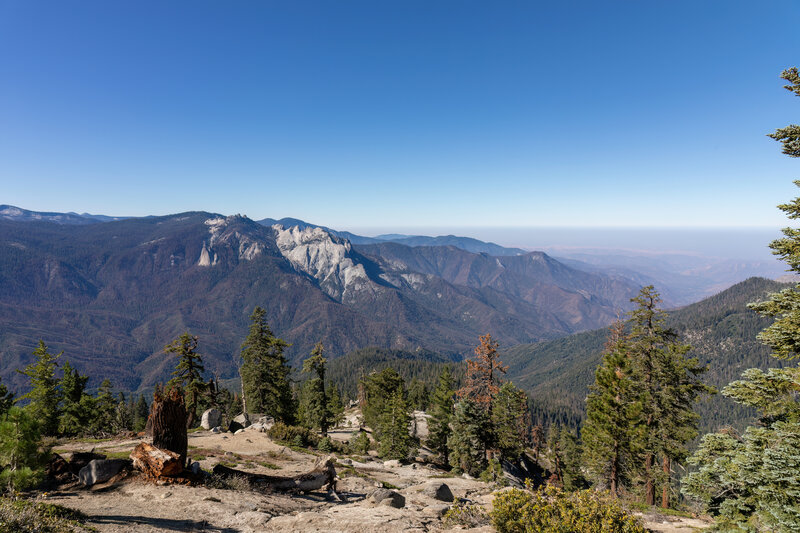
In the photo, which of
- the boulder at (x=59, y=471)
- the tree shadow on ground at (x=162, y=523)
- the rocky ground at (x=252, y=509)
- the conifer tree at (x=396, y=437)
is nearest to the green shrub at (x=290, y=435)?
the conifer tree at (x=396, y=437)

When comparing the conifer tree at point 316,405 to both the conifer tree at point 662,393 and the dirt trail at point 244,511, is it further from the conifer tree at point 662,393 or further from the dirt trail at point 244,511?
the conifer tree at point 662,393

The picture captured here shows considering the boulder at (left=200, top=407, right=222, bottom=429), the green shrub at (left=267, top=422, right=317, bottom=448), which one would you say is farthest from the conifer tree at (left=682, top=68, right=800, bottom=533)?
the boulder at (left=200, top=407, right=222, bottom=429)

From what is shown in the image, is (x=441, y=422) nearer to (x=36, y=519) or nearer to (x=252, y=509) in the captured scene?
(x=252, y=509)

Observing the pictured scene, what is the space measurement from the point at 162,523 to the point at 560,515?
15.4m

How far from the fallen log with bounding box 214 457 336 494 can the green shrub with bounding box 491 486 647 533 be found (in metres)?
11.7

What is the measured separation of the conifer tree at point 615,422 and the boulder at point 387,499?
674 inches

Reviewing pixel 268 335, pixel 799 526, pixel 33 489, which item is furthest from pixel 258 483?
pixel 268 335

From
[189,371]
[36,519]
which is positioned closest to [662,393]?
[36,519]

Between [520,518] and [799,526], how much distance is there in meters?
7.72

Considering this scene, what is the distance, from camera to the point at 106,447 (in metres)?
27.1

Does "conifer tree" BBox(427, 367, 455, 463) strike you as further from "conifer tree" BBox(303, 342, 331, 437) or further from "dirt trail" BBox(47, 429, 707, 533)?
"dirt trail" BBox(47, 429, 707, 533)

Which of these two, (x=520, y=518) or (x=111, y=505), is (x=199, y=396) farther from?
(x=520, y=518)

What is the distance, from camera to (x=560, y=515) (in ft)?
42.1

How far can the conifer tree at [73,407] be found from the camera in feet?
126
